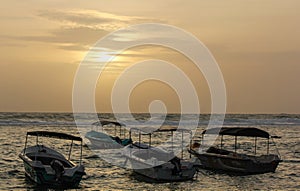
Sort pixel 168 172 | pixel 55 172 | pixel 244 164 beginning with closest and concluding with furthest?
pixel 55 172
pixel 168 172
pixel 244 164

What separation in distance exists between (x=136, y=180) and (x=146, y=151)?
95.8 inches

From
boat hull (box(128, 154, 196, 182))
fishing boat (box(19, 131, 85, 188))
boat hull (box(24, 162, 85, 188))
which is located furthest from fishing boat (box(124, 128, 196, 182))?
boat hull (box(24, 162, 85, 188))

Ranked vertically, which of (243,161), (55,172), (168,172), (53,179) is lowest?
(53,179)

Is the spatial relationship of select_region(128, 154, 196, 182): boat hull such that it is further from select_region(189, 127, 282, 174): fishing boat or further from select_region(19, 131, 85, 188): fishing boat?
select_region(189, 127, 282, 174): fishing boat

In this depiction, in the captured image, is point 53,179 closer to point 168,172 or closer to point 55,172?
point 55,172

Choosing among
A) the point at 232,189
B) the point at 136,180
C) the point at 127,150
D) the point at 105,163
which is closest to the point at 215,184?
the point at 232,189

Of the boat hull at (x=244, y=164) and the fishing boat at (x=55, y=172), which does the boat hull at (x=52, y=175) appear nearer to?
the fishing boat at (x=55, y=172)

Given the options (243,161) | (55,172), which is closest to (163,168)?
(55,172)

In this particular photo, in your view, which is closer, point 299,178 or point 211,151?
point 299,178

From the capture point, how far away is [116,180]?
28547 mm

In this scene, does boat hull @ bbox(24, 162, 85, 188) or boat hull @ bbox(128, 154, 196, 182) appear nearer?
boat hull @ bbox(24, 162, 85, 188)

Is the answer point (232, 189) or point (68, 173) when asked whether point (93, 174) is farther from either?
point (232, 189)

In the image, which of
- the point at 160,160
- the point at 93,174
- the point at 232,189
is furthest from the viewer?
the point at 93,174

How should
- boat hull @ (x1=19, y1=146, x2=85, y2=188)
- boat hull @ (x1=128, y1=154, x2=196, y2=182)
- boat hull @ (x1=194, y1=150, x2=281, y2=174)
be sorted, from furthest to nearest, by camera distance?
boat hull @ (x1=194, y1=150, x2=281, y2=174)
boat hull @ (x1=128, y1=154, x2=196, y2=182)
boat hull @ (x1=19, y1=146, x2=85, y2=188)
